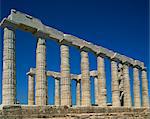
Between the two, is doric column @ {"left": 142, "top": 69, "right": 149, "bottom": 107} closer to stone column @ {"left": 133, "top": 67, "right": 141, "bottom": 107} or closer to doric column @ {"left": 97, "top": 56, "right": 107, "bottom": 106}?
stone column @ {"left": 133, "top": 67, "right": 141, "bottom": 107}

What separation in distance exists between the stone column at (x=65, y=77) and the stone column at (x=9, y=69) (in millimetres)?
6276

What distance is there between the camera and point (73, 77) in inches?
1939

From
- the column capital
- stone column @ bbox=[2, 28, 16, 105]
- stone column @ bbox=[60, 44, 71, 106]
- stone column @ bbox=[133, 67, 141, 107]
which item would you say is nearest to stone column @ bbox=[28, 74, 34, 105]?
stone column @ bbox=[60, 44, 71, 106]

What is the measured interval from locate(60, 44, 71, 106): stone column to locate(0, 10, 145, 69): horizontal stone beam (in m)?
1.00

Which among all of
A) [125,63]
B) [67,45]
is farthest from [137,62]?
[67,45]

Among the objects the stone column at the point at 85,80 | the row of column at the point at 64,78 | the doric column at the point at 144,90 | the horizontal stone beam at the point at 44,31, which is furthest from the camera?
the doric column at the point at 144,90

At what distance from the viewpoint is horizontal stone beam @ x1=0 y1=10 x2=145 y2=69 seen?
29.5m

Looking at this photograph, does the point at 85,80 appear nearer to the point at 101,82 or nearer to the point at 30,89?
the point at 101,82

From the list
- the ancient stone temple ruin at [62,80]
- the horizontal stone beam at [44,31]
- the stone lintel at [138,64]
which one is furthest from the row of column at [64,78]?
the horizontal stone beam at [44,31]

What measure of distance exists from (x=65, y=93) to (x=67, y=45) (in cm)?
481

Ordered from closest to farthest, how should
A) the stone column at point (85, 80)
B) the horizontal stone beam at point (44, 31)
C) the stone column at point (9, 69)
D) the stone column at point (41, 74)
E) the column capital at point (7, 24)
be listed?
the stone column at point (9, 69) < the column capital at point (7, 24) < the horizontal stone beam at point (44, 31) < the stone column at point (41, 74) < the stone column at point (85, 80)

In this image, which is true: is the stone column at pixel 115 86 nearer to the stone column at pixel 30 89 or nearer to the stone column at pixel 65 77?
the stone column at pixel 65 77

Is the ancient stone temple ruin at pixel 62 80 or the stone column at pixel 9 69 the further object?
the stone column at pixel 9 69

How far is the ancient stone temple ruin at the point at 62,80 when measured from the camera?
2791 centimetres
